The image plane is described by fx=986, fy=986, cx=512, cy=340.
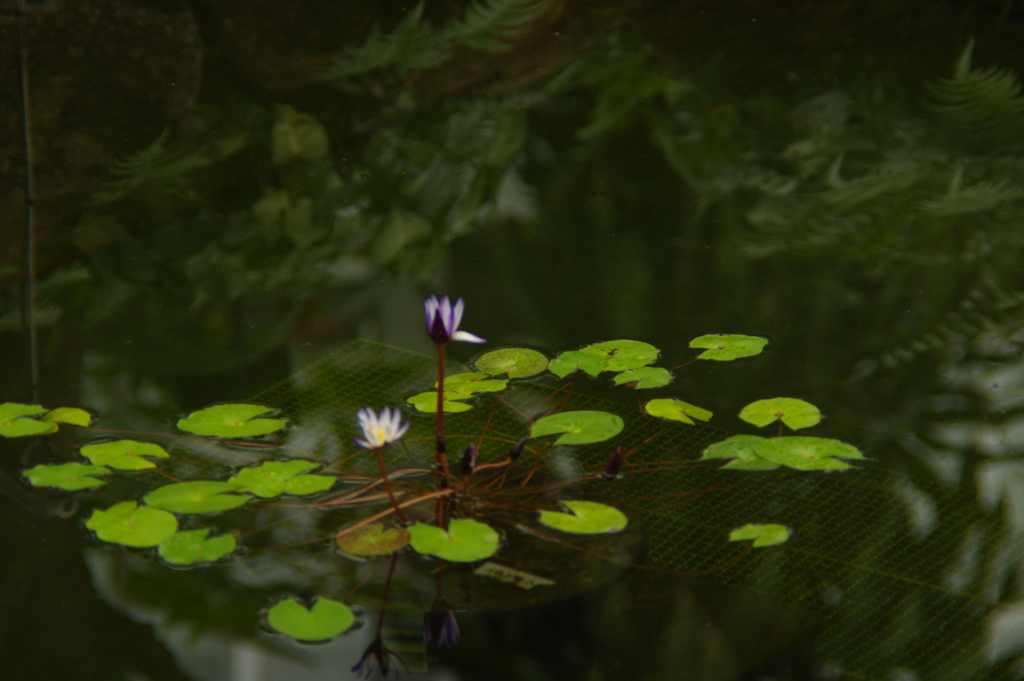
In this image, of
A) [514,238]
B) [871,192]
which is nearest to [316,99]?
[514,238]

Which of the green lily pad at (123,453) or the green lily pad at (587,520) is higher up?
the green lily pad at (587,520)

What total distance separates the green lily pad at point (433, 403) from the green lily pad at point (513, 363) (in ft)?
0.34

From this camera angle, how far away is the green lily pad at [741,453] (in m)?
1.29

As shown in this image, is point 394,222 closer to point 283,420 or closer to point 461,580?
point 283,420

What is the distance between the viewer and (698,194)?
233cm

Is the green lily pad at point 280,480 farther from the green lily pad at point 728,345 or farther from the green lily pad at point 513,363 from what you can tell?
the green lily pad at point 728,345

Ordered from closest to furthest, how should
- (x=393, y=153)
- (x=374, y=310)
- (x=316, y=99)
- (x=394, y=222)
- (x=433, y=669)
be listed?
(x=433, y=669) → (x=374, y=310) → (x=394, y=222) → (x=393, y=153) → (x=316, y=99)

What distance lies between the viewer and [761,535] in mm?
1236

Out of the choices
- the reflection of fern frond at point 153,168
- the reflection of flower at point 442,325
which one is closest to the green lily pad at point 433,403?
the reflection of flower at point 442,325

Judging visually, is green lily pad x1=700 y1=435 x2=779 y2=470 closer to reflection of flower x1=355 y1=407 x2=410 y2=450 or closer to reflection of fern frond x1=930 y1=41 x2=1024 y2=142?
reflection of flower x1=355 y1=407 x2=410 y2=450

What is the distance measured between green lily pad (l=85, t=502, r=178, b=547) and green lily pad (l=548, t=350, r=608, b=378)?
1.96ft

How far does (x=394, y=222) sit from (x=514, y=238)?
283 millimetres

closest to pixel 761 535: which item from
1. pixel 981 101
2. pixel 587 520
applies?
pixel 587 520

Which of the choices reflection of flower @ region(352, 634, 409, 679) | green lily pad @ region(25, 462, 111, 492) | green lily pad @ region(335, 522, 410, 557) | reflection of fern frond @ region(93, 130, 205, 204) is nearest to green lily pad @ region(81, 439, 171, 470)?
green lily pad @ region(25, 462, 111, 492)
